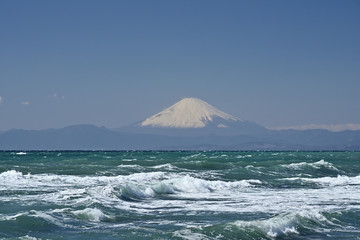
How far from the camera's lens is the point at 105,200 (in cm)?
2308

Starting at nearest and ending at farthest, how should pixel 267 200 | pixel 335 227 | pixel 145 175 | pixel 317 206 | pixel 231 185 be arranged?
pixel 335 227 < pixel 317 206 < pixel 267 200 < pixel 231 185 < pixel 145 175

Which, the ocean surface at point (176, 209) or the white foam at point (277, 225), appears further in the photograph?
the white foam at point (277, 225)

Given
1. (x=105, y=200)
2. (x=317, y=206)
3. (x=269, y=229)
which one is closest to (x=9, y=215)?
(x=105, y=200)

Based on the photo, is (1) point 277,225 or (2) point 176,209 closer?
(1) point 277,225

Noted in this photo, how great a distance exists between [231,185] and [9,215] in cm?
1763

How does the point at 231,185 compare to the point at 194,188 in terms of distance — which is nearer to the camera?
the point at 194,188

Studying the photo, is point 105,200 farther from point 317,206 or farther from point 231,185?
Answer: point 231,185

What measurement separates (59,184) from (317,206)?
15288 millimetres

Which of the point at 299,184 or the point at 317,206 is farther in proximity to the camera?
the point at 299,184

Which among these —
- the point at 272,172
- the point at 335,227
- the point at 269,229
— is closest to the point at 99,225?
the point at 269,229

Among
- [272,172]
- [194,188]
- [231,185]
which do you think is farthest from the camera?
[272,172]

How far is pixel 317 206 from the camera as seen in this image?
904 inches

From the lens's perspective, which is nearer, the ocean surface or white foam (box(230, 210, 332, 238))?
the ocean surface

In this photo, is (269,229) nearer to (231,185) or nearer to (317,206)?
(317,206)
